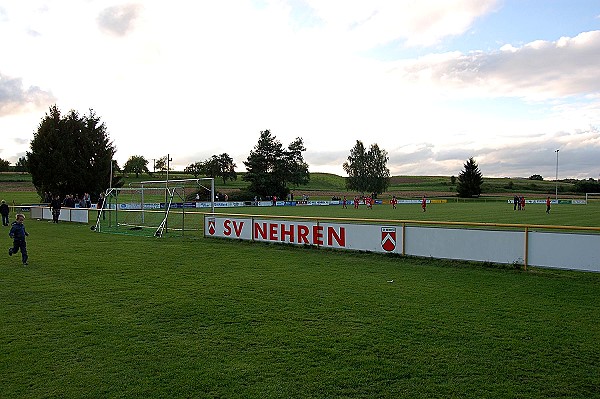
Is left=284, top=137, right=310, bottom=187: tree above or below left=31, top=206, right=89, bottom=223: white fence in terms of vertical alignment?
above

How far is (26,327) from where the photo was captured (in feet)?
23.5

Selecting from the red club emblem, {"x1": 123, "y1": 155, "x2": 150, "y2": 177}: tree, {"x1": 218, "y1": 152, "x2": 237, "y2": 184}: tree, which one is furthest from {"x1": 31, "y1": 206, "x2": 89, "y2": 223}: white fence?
{"x1": 123, "y1": 155, "x2": 150, "y2": 177}: tree

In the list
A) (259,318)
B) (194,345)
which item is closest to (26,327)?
(194,345)

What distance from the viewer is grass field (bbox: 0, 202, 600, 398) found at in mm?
5094

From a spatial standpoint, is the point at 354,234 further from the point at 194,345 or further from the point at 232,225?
the point at 194,345

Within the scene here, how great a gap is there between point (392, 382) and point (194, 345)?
267cm

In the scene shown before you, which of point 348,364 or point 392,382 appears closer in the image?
point 392,382

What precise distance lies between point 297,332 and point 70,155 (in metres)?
46.5

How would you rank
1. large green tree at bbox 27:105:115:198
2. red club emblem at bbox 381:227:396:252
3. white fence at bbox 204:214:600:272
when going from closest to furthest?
white fence at bbox 204:214:600:272 < red club emblem at bbox 381:227:396:252 < large green tree at bbox 27:105:115:198

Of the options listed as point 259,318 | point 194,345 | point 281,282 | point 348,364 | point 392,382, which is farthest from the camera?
point 281,282

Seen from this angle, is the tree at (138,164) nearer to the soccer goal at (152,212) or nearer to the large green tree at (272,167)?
the large green tree at (272,167)

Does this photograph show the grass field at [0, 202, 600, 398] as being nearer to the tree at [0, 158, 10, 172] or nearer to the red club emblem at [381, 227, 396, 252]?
the red club emblem at [381, 227, 396, 252]

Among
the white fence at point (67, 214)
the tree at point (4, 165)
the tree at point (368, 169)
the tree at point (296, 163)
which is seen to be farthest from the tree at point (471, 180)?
the tree at point (4, 165)

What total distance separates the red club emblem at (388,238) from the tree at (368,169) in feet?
288
